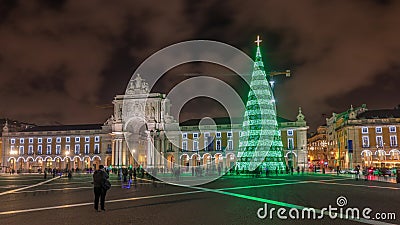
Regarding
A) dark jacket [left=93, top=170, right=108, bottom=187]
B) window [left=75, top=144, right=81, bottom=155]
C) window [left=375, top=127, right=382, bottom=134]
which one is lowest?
dark jacket [left=93, top=170, right=108, bottom=187]

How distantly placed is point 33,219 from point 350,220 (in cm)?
891

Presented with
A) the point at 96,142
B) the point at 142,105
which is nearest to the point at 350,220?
the point at 142,105

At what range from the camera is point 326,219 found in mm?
10477

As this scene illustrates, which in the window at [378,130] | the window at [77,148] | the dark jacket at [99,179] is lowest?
the dark jacket at [99,179]

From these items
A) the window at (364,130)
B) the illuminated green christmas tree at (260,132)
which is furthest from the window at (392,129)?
the illuminated green christmas tree at (260,132)

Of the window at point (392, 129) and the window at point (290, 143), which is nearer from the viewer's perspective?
the window at point (392, 129)

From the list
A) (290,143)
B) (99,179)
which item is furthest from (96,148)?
(99,179)

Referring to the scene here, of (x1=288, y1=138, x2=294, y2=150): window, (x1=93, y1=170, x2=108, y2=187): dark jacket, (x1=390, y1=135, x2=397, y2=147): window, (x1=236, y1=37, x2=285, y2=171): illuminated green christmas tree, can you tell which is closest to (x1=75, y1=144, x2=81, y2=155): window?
(x1=288, y1=138, x2=294, y2=150): window

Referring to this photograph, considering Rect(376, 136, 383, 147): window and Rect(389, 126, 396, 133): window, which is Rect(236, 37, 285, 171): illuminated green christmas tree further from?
Rect(389, 126, 396, 133): window

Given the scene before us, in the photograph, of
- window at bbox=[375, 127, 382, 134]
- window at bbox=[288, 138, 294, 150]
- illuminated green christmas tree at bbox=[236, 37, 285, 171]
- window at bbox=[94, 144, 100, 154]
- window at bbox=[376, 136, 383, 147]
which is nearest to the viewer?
illuminated green christmas tree at bbox=[236, 37, 285, 171]

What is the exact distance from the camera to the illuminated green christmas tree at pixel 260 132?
39469 mm

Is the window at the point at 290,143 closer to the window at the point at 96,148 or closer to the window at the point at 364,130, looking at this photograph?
the window at the point at 364,130

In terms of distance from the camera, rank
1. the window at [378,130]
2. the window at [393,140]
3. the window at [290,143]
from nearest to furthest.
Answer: the window at [393,140]
the window at [378,130]
the window at [290,143]

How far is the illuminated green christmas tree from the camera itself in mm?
39469
